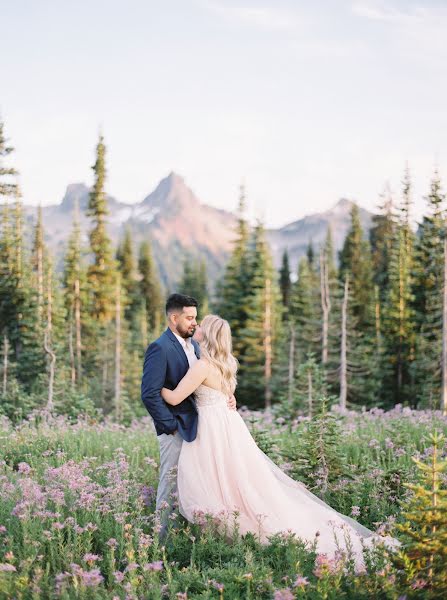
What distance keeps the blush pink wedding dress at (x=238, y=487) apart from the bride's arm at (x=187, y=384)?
0.76ft

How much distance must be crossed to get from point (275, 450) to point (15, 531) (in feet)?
12.4

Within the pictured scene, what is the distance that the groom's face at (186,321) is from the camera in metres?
6.49

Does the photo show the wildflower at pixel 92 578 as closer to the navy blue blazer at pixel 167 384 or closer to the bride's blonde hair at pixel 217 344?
the navy blue blazer at pixel 167 384

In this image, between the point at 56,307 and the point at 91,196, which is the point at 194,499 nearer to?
the point at 56,307

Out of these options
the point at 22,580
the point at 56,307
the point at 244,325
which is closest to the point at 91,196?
the point at 56,307

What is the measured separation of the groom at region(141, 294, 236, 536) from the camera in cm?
627

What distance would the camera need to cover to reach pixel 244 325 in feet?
166

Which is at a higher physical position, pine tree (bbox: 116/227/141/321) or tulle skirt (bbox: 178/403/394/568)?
pine tree (bbox: 116/227/141/321)

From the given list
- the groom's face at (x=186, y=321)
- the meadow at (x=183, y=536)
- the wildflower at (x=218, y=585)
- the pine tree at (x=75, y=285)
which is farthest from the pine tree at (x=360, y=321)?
the wildflower at (x=218, y=585)

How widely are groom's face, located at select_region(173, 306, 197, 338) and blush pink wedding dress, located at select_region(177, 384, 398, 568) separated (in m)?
0.59

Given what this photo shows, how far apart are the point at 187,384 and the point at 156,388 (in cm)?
31

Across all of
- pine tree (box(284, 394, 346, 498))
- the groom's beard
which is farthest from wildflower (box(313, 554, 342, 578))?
pine tree (box(284, 394, 346, 498))

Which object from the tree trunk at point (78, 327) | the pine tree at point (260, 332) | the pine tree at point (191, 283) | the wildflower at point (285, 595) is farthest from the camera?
the pine tree at point (191, 283)

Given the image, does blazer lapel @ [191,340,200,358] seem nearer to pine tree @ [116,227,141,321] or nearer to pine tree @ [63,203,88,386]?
pine tree @ [63,203,88,386]
